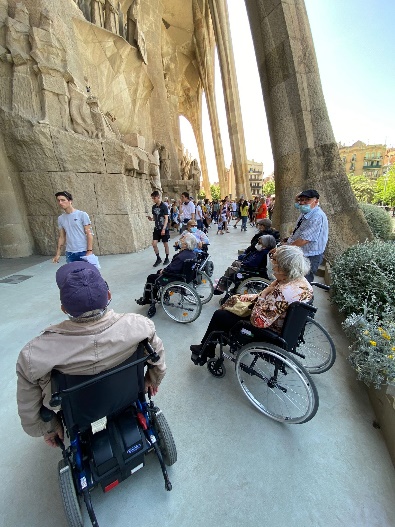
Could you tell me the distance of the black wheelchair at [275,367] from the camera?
1436 mm

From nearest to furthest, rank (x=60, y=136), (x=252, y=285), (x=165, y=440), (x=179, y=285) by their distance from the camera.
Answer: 1. (x=165, y=440)
2. (x=179, y=285)
3. (x=252, y=285)
4. (x=60, y=136)

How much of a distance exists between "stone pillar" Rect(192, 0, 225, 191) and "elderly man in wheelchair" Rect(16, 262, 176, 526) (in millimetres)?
26856

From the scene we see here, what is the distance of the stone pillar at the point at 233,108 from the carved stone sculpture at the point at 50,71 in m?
14.1

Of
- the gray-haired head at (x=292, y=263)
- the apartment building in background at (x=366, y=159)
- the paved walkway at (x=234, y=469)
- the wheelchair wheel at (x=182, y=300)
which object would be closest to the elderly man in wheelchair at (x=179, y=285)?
the wheelchair wheel at (x=182, y=300)

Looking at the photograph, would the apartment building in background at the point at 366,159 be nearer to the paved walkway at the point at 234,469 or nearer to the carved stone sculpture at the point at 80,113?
the carved stone sculpture at the point at 80,113

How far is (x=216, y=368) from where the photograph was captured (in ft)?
6.40

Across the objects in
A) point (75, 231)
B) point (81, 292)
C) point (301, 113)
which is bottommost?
point (81, 292)

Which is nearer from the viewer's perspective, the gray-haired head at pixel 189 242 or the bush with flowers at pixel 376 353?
the bush with flowers at pixel 376 353

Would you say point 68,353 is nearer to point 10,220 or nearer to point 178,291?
point 178,291

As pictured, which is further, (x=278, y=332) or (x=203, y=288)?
(x=203, y=288)

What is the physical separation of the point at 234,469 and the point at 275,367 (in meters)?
0.64

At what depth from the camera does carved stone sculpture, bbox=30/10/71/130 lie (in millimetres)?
5039

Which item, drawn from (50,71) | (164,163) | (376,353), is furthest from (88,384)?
(164,163)

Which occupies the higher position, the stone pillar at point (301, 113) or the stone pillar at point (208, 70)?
the stone pillar at point (208, 70)
